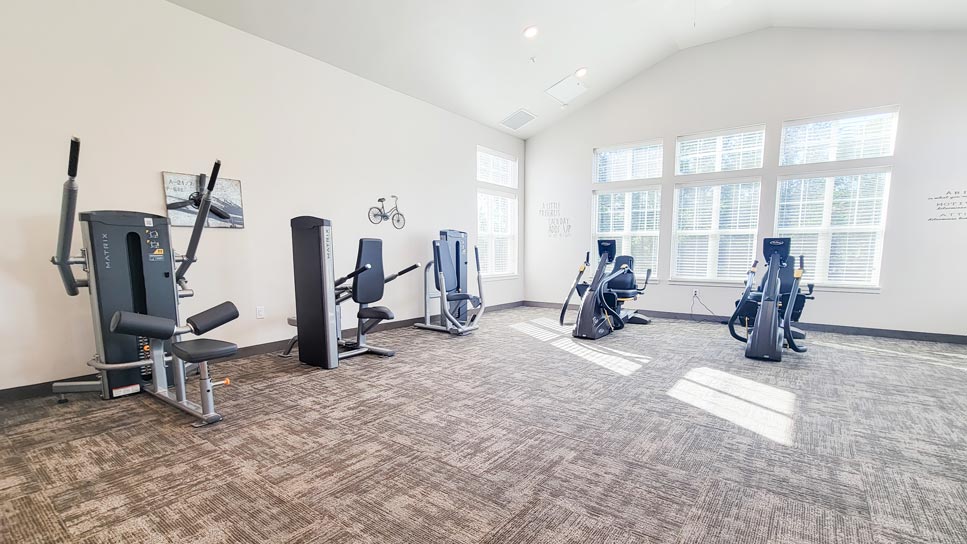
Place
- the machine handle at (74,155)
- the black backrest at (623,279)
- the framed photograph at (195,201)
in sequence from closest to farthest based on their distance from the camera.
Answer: the machine handle at (74,155) < the framed photograph at (195,201) < the black backrest at (623,279)

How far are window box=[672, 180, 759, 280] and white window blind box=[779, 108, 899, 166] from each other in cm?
66

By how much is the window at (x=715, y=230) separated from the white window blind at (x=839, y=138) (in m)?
0.66

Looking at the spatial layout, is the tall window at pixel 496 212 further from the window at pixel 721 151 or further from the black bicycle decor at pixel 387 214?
the window at pixel 721 151

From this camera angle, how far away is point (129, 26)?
3238 millimetres

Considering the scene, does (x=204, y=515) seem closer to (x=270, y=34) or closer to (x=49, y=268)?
(x=49, y=268)

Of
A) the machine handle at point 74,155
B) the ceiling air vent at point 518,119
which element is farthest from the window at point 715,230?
the machine handle at point 74,155

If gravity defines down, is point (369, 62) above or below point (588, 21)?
below

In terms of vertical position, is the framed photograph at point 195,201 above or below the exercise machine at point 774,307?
above

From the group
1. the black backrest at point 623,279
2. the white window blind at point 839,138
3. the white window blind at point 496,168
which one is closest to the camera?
the white window blind at point 839,138

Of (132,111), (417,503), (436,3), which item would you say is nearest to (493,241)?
(436,3)

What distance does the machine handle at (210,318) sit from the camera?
2604mm

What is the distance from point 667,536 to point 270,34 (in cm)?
518

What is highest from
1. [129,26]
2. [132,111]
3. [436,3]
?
[436,3]

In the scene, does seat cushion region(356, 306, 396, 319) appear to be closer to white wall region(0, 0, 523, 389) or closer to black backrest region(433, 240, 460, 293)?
white wall region(0, 0, 523, 389)
